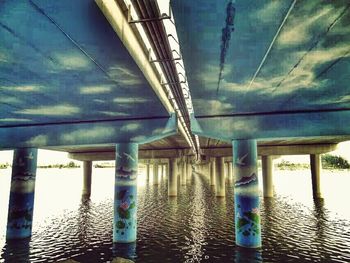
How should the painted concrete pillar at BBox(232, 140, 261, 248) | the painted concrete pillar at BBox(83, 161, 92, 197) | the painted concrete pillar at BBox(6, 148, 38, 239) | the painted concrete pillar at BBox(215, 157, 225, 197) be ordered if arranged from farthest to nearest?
1. the painted concrete pillar at BBox(83, 161, 92, 197)
2. the painted concrete pillar at BBox(215, 157, 225, 197)
3. the painted concrete pillar at BBox(6, 148, 38, 239)
4. the painted concrete pillar at BBox(232, 140, 261, 248)

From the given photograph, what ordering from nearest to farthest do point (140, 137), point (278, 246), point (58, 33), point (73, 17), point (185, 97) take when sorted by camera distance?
1. point (73, 17)
2. point (58, 33)
3. point (185, 97)
4. point (278, 246)
5. point (140, 137)

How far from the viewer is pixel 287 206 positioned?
110 feet

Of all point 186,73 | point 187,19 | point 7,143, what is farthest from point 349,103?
point 7,143

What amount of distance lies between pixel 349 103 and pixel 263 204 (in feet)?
74.5

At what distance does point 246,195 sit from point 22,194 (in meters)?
17.3

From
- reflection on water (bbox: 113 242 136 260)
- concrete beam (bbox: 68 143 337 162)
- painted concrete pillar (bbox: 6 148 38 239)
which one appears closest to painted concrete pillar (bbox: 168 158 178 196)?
concrete beam (bbox: 68 143 337 162)

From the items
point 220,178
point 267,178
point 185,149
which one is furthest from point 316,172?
point 185,149

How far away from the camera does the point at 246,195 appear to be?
17.5 metres

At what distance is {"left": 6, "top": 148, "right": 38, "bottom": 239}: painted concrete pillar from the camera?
799 inches

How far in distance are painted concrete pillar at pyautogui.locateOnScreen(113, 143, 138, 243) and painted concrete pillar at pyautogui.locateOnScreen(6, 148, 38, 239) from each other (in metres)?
7.82

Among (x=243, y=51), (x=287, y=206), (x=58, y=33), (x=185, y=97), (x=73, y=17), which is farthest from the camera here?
(x=287, y=206)

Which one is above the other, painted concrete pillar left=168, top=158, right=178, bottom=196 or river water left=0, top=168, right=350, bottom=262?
painted concrete pillar left=168, top=158, right=178, bottom=196

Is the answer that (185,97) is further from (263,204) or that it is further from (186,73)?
(263,204)

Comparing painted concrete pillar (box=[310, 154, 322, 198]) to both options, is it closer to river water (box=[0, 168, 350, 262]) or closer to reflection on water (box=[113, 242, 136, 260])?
river water (box=[0, 168, 350, 262])
